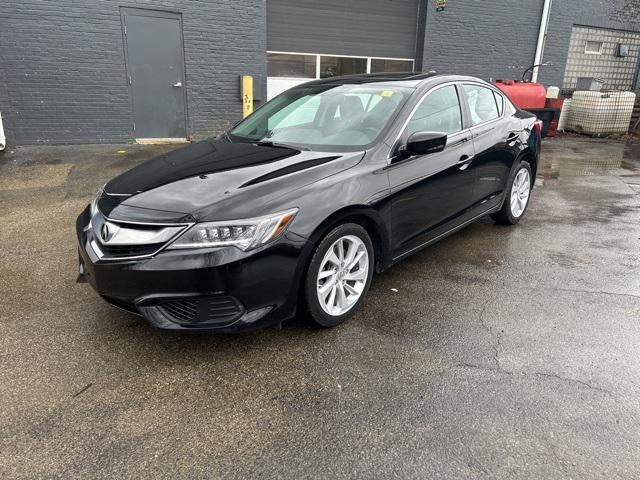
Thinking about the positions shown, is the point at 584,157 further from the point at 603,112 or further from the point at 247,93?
the point at 247,93

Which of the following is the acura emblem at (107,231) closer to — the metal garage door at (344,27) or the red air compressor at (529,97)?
the metal garage door at (344,27)

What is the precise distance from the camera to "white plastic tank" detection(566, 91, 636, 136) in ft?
42.2

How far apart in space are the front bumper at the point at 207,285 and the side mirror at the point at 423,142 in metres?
1.20

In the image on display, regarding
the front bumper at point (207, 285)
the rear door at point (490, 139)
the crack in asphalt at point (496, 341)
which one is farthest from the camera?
the rear door at point (490, 139)

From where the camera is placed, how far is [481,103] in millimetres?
4836

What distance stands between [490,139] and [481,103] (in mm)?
395

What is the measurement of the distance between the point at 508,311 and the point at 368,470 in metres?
1.90

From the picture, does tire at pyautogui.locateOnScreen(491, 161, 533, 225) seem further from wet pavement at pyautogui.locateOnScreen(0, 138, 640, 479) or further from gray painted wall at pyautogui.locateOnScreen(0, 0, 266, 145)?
gray painted wall at pyautogui.locateOnScreen(0, 0, 266, 145)

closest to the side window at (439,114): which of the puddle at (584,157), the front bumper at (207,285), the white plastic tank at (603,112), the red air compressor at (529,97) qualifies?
the front bumper at (207,285)

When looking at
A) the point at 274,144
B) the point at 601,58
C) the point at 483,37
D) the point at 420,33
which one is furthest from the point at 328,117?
the point at 601,58

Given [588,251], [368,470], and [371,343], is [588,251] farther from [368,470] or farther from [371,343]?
[368,470]

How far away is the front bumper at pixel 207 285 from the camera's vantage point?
267 cm

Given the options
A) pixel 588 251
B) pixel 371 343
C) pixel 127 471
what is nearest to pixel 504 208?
pixel 588 251

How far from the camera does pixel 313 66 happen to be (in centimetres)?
1103
